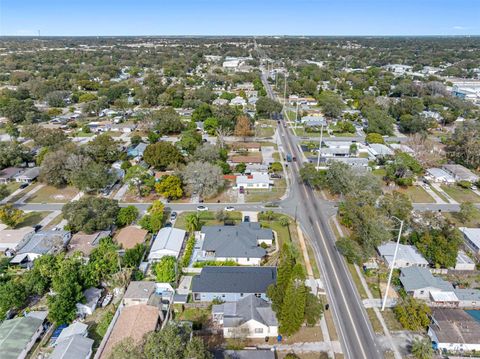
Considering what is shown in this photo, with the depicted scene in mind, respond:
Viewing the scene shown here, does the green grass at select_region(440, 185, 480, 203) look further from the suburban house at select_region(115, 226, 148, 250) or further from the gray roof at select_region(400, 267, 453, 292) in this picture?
the suburban house at select_region(115, 226, 148, 250)

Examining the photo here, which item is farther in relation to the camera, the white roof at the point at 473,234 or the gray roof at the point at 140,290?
the white roof at the point at 473,234

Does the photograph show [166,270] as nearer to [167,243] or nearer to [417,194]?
[167,243]

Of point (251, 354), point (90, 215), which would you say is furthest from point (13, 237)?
point (251, 354)

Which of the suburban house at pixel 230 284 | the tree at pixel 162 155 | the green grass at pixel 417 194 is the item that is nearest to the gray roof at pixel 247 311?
the suburban house at pixel 230 284

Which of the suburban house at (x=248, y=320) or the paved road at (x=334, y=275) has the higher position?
the suburban house at (x=248, y=320)

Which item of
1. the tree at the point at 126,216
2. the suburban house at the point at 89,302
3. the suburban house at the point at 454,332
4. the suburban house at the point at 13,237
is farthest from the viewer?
the tree at the point at 126,216

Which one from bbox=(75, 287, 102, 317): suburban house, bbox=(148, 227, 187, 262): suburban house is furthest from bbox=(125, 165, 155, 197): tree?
bbox=(75, 287, 102, 317): suburban house

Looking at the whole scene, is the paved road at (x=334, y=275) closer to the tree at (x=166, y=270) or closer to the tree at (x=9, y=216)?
the tree at (x=166, y=270)

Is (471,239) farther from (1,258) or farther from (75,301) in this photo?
(1,258)
